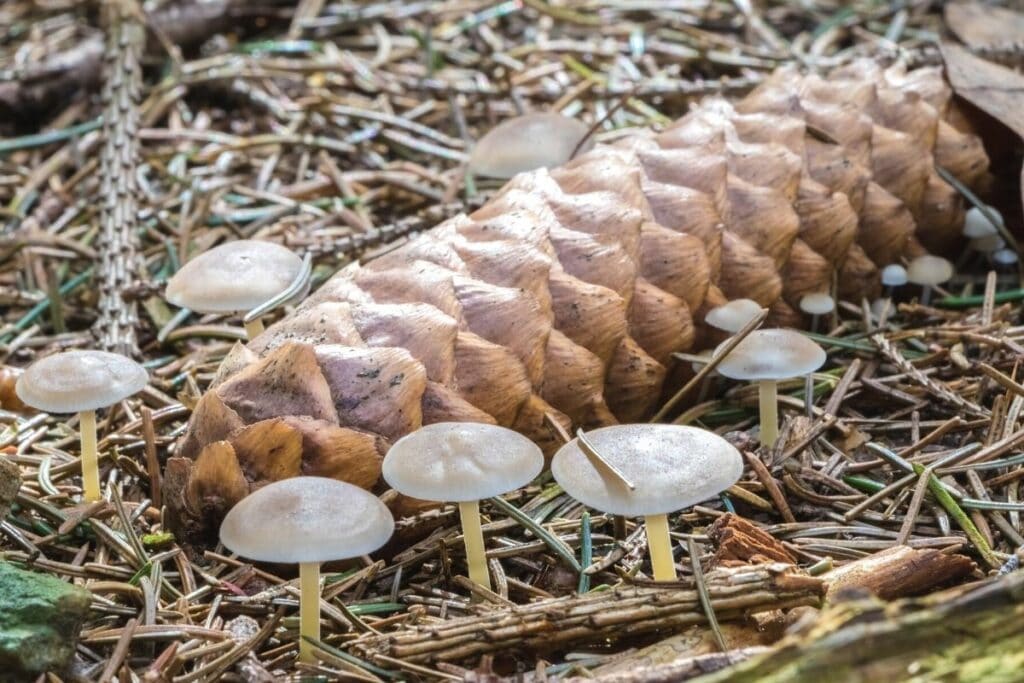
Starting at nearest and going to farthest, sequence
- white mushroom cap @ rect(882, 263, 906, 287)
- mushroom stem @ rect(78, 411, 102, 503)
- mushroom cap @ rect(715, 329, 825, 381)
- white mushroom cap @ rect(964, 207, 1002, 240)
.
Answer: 1. mushroom stem @ rect(78, 411, 102, 503)
2. mushroom cap @ rect(715, 329, 825, 381)
3. white mushroom cap @ rect(882, 263, 906, 287)
4. white mushroom cap @ rect(964, 207, 1002, 240)

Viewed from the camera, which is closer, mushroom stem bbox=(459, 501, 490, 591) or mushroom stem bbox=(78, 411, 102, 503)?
mushroom stem bbox=(459, 501, 490, 591)

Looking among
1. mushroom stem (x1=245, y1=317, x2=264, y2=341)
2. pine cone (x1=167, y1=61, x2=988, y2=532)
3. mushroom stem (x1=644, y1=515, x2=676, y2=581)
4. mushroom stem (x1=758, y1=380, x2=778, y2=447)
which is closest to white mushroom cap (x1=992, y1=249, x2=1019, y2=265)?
pine cone (x1=167, y1=61, x2=988, y2=532)

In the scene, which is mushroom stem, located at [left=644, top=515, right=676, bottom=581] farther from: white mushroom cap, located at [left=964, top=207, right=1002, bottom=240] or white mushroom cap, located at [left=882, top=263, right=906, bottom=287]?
white mushroom cap, located at [left=964, top=207, right=1002, bottom=240]

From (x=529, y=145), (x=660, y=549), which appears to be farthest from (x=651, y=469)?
(x=529, y=145)

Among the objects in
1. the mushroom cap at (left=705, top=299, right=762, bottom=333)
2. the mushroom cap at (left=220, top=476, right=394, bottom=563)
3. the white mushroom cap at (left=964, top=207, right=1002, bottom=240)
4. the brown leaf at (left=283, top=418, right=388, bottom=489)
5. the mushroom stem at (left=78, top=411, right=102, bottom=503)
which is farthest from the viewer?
the white mushroom cap at (left=964, top=207, right=1002, bottom=240)

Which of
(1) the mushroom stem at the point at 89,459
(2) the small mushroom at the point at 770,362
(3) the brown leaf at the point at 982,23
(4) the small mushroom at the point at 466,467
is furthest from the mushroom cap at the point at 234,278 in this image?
(3) the brown leaf at the point at 982,23

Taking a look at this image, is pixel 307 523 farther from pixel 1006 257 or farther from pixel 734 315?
pixel 1006 257
